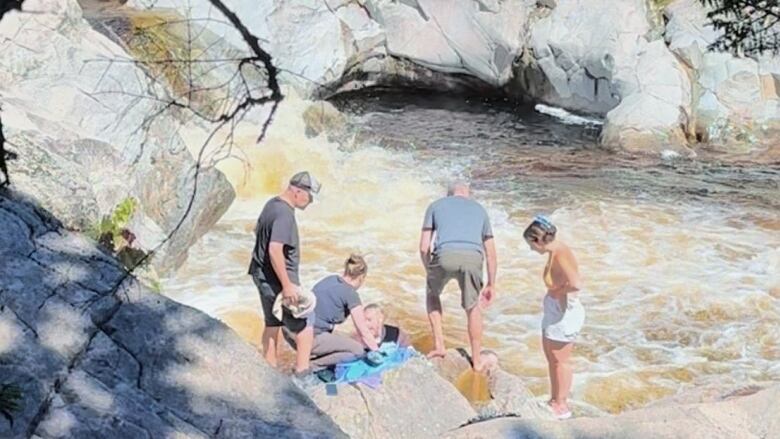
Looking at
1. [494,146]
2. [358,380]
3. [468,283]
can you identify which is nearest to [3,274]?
[358,380]

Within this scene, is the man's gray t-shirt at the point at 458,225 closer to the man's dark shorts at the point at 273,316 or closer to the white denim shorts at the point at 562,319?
the white denim shorts at the point at 562,319

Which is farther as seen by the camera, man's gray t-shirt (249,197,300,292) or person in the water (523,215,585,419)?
person in the water (523,215,585,419)

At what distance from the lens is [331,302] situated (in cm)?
598

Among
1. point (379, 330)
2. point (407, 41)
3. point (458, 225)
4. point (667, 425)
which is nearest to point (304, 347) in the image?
point (379, 330)

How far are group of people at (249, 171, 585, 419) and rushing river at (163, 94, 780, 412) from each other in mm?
964

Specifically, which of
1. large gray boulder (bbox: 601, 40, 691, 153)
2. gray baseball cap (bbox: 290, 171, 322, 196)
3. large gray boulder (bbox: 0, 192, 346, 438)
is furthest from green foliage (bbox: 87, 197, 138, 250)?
large gray boulder (bbox: 601, 40, 691, 153)

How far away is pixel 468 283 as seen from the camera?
6.54 metres

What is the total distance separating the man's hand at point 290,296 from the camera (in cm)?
579

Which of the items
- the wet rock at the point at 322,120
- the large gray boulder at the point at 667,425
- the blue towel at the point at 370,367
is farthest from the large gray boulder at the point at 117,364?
the wet rock at the point at 322,120

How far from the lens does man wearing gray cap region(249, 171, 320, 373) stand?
5.83 meters

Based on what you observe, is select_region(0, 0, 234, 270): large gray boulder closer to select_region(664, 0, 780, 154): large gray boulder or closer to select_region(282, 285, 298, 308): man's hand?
select_region(282, 285, 298, 308): man's hand

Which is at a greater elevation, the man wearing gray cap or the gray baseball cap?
the gray baseball cap

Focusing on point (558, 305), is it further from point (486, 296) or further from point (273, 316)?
point (273, 316)

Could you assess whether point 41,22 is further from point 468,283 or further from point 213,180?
point 468,283
